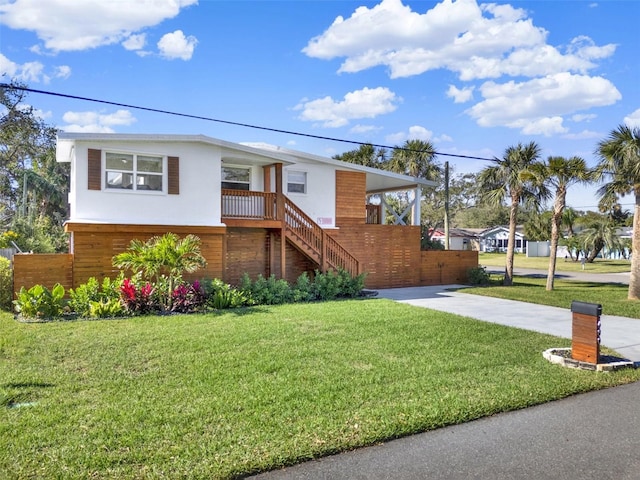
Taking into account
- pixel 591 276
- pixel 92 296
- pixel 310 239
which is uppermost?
pixel 310 239

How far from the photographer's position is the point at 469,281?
1886 cm

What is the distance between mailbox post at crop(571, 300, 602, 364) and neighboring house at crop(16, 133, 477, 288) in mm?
8892

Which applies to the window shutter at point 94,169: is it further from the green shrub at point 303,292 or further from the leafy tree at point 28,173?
the leafy tree at point 28,173

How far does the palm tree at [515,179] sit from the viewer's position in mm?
17391

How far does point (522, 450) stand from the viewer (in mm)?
3850

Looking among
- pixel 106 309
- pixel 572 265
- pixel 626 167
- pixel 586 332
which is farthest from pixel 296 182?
pixel 572 265

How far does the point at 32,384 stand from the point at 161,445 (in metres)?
2.58

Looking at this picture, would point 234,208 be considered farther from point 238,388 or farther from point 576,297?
point 576,297

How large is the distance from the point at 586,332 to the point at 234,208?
33.7 ft

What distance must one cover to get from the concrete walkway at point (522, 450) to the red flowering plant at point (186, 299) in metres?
7.70

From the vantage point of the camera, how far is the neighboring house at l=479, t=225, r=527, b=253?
55316mm

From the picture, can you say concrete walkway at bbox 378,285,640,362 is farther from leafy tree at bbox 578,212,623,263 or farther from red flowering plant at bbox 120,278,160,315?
leafy tree at bbox 578,212,623,263

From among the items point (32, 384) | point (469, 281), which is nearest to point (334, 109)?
point (469, 281)

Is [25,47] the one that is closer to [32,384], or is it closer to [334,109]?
[334,109]
